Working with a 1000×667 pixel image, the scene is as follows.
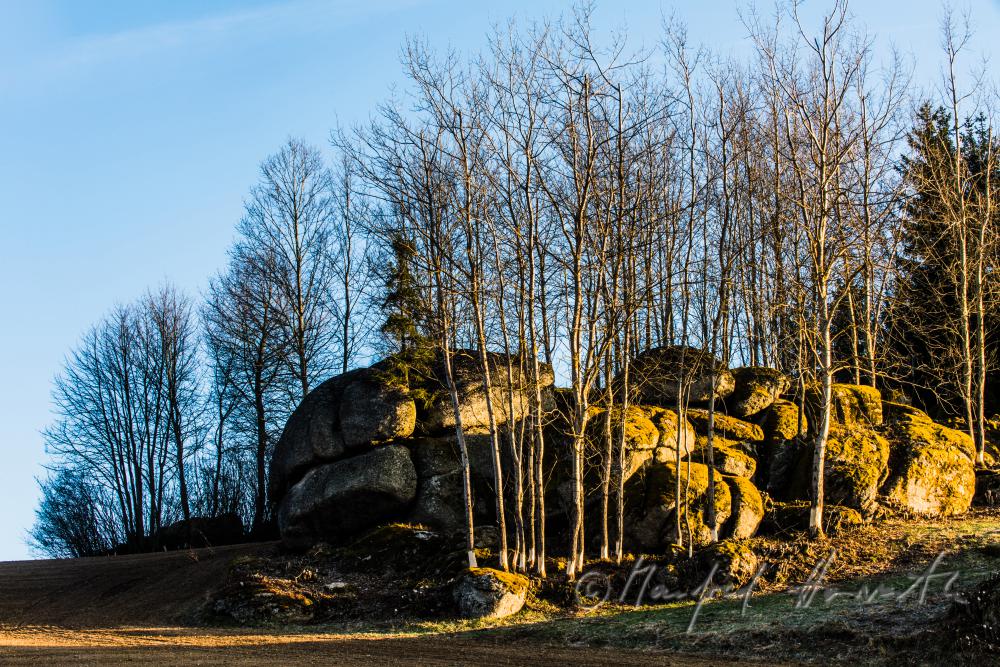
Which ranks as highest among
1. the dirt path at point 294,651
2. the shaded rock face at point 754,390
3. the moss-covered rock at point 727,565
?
the shaded rock face at point 754,390

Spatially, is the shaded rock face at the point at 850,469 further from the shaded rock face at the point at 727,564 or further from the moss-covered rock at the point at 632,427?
the shaded rock face at the point at 727,564

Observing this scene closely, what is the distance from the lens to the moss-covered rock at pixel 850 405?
20250 mm

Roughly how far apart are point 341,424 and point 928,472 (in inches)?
509

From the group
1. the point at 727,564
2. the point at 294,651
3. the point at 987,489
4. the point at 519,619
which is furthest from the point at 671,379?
the point at 294,651

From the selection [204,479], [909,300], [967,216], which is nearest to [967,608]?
[967,216]

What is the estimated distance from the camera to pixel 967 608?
33.9 ft

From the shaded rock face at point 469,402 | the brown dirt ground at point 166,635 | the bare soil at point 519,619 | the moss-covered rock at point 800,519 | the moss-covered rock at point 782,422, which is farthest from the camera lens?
the shaded rock face at point 469,402

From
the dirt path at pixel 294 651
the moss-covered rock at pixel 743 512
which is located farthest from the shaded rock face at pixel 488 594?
the moss-covered rock at pixel 743 512

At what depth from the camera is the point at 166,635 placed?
1487 centimetres

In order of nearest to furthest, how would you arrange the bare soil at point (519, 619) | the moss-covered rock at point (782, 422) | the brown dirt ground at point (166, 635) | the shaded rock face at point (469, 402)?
1. the bare soil at point (519, 619)
2. the brown dirt ground at point (166, 635)
3. the moss-covered rock at point (782, 422)
4. the shaded rock face at point (469, 402)

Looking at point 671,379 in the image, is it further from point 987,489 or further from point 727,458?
point 987,489

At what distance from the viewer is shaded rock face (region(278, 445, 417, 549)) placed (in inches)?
772

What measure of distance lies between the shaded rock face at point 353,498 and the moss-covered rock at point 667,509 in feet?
17.3

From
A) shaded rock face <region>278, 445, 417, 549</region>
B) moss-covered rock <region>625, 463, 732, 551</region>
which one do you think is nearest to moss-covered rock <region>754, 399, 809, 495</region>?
moss-covered rock <region>625, 463, 732, 551</region>
